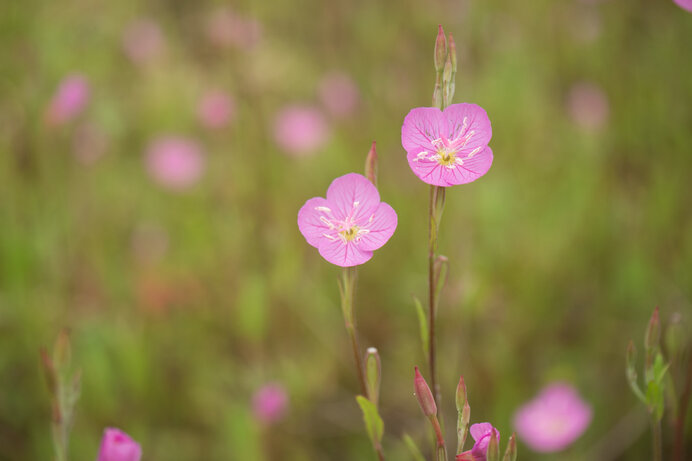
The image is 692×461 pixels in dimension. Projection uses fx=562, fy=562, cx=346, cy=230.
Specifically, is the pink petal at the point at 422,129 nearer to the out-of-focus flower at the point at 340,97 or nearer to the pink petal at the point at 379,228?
the pink petal at the point at 379,228

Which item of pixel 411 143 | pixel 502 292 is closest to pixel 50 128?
pixel 411 143

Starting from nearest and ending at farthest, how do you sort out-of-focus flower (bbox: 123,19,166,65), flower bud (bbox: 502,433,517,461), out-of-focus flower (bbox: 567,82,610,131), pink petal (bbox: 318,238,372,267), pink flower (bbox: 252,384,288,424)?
flower bud (bbox: 502,433,517,461), pink petal (bbox: 318,238,372,267), pink flower (bbox: 252,384,288,424), out-of-focus flower (bbox: 567,82,610,131), out-of-focus flower (bbox: 123,19,166,65)

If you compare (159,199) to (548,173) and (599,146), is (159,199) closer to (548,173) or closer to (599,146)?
(548,173)

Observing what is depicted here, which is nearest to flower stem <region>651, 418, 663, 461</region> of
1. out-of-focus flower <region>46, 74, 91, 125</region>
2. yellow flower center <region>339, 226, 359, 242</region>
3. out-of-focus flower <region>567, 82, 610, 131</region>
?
yellow flower center <region>339, 226, 359, 242</region>

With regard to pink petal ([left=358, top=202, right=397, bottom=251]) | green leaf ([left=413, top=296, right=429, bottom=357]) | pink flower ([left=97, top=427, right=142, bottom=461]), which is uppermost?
pink petal ([left=358, top=202, right=397, bottom=251])

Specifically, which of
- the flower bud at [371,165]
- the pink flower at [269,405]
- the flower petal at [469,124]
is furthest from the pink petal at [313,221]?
the pink flower at [269,405]

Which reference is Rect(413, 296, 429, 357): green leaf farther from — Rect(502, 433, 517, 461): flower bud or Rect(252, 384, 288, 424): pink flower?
Rect(252, 384, 288, 424): pink flower

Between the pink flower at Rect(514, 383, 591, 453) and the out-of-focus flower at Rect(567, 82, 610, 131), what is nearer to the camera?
the pink flower at Rect(514, 383, 591, 453)
